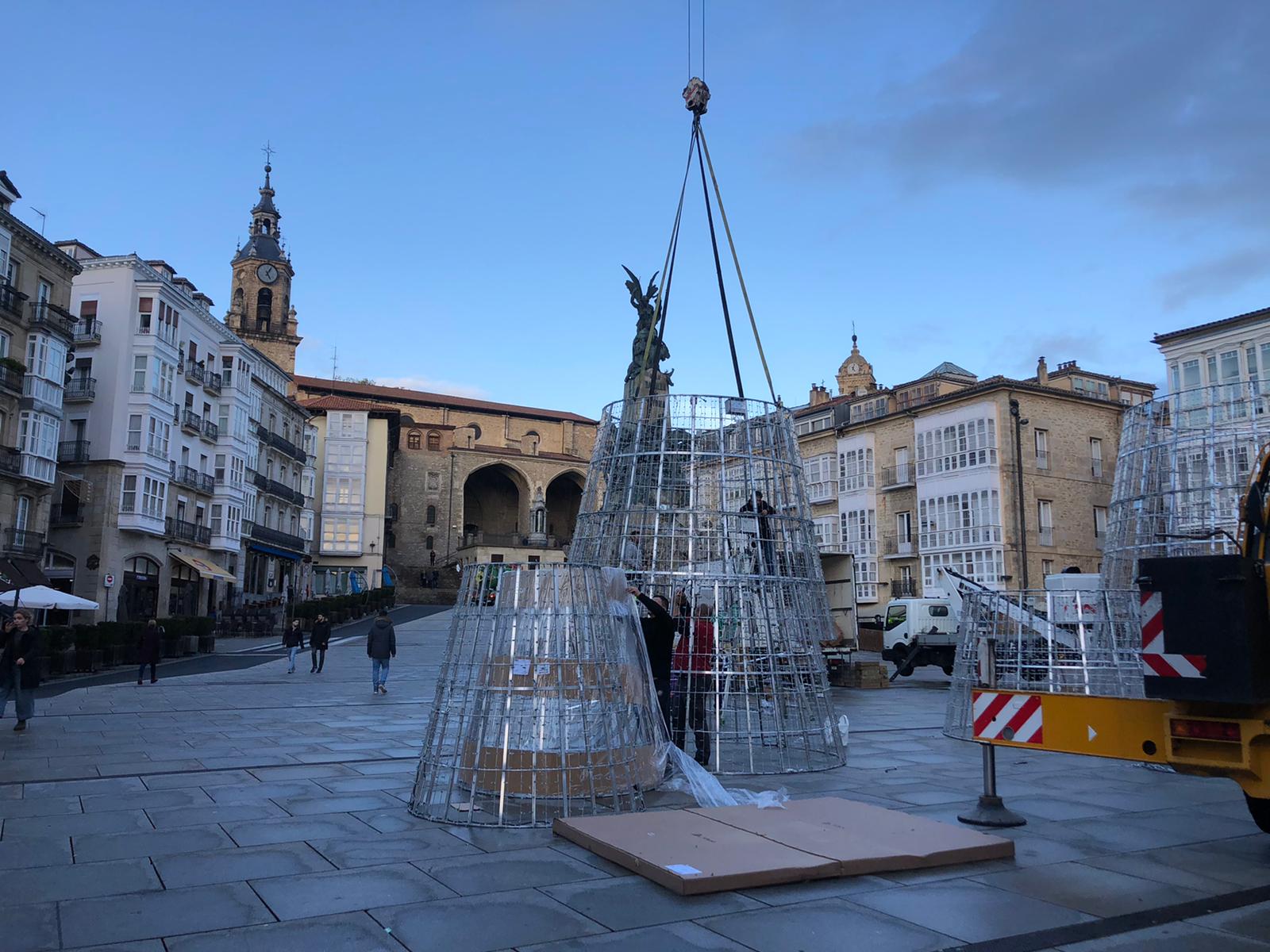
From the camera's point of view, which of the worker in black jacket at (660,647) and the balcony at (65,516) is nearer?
the worker in black jacket at (660,647)

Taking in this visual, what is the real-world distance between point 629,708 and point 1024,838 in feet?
10.2

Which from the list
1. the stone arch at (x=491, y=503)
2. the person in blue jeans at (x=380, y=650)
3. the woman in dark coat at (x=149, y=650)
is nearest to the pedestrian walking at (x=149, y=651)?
the woman in dark coat at (x=149, y=650)

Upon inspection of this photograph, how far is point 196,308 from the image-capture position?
147 ft

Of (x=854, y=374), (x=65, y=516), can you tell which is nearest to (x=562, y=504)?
(x=854, y=374)

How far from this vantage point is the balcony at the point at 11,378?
32219mm

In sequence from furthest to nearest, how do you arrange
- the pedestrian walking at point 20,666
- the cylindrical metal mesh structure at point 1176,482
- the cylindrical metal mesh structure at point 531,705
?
the cylindrical metal mesh structure at point 1176,482, the pedestrian walking at point 20,666, the cylindrical metal mesh structure at point 531,705

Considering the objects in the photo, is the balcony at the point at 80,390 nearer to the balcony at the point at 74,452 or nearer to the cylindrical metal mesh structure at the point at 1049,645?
the balcony at the point at 74,452

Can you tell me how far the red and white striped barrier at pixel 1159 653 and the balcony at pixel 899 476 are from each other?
3940cm

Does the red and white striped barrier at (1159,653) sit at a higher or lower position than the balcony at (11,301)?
lower

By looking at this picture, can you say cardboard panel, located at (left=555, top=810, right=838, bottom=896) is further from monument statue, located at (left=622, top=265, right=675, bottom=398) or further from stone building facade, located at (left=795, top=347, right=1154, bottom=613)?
stone building facade, located at (left=795, top=347, right=1154, bottom=613)

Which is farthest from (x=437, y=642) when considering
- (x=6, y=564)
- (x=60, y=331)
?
(x=6, y=564)

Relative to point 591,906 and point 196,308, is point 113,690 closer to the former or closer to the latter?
point 591,906

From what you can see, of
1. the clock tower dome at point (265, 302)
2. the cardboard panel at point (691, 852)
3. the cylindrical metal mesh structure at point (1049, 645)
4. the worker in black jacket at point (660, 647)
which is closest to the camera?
the cardboard panel at point (691, 852)

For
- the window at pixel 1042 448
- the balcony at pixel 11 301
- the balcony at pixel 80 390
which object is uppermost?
the balcony at pixel 11 301
